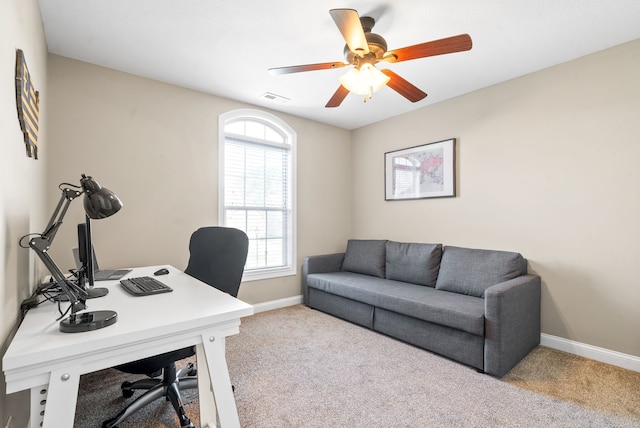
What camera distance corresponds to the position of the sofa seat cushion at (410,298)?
242 centimetres

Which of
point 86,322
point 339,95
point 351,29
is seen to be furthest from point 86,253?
point 339,95

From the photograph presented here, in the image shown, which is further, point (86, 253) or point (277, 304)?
point (277, 304)

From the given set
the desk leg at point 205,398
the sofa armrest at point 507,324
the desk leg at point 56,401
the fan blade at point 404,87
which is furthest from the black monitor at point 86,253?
the sofa armrest at point 507,324

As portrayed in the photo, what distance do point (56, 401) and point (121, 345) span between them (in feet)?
0.69

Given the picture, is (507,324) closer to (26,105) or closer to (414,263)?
(414,263)

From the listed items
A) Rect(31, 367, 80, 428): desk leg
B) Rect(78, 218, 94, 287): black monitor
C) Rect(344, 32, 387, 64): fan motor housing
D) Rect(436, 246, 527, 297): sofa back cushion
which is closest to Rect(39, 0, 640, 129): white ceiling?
Rect(344, 32, 387, 64): fan motor housing

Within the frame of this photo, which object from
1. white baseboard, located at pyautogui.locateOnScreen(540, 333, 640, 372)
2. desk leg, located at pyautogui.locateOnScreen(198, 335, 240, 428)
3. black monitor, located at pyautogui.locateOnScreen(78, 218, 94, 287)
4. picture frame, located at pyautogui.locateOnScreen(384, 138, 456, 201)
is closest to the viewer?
desk leg, located at pyautogui.locateOnScreen(198, 335, 240, 428)

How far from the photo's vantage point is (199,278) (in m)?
2.17

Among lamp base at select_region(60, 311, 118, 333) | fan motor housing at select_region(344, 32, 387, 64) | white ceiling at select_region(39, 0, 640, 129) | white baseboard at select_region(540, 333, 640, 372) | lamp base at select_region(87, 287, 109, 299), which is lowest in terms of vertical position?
white baseboard at select_region(540, 333, 640, 372)

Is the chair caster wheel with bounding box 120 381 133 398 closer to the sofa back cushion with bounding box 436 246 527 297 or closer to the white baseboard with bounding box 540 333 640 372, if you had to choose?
the sofa back cushion with bounding box 436 246 527 297

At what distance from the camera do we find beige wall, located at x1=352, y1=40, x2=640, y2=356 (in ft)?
8.00

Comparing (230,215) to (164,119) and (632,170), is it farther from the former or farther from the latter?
(632,170)

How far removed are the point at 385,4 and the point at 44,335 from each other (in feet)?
8.01

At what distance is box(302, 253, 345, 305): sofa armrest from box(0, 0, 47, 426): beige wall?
2.73m
